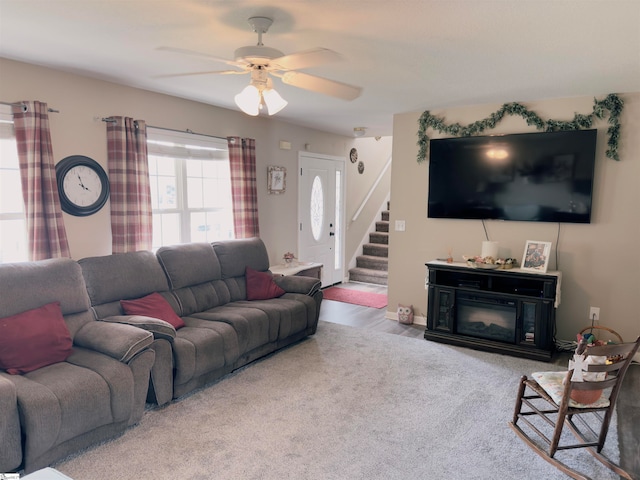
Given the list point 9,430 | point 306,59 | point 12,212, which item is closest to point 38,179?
point 12,212

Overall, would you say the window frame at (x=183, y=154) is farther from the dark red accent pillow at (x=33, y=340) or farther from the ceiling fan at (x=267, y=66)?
the ceiling fan at (x=267, y=66)

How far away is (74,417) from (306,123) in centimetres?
440

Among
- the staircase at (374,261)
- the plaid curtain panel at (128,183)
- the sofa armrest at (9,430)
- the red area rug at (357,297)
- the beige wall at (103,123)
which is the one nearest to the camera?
the sofa armrest at (9,430)

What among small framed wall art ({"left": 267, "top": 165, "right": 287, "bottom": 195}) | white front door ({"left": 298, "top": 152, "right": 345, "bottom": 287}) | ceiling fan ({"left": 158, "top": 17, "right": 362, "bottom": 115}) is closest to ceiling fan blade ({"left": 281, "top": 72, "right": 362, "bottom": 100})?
ceiling fan ({"left": 158, "top": 17, "right": 362, "bottom": 115})

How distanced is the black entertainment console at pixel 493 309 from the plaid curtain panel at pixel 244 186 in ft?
6.86

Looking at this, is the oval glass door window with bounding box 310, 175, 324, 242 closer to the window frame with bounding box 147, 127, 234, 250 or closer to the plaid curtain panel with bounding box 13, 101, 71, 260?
the window frame with bounding box 147, 127, 234, 250

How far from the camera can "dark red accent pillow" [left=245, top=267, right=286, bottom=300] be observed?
435 cm

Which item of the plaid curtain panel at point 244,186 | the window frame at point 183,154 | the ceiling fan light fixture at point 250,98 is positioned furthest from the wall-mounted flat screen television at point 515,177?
the ceiling fan light fixture at point 250,98

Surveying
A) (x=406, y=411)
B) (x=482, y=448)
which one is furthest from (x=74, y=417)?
(x=482, y=448)

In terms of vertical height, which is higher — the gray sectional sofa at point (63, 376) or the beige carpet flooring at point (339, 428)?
the gray sectional sofa at point (63, 376)

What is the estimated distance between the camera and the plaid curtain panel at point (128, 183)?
12.2 ft

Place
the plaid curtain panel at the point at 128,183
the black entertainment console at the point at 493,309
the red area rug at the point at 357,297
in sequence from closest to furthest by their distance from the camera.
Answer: the plaid curtain panel at the point at 128,183
the black entertainment console at the point at 493,309
the red area rug at the point at 357,297

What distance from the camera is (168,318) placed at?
337 centimetres

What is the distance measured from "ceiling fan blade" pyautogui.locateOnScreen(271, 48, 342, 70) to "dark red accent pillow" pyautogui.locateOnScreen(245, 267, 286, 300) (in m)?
2.49
